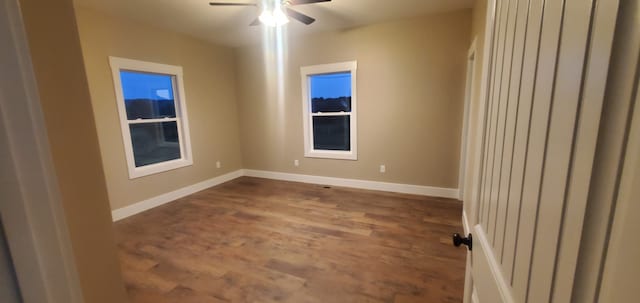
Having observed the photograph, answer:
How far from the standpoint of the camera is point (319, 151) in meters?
4.47

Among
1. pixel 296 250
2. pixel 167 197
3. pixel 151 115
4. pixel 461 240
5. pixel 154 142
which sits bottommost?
pixel 296 250

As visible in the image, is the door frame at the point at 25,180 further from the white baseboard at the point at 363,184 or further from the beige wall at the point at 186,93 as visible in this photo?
the white baseboard at the point at 363,184

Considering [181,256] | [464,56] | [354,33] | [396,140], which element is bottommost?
[181,256]

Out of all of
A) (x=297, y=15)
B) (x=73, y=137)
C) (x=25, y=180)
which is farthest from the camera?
(x=297, y=15)

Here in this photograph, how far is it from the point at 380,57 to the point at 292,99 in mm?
1635

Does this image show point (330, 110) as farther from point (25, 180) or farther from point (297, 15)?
point (25, 180)

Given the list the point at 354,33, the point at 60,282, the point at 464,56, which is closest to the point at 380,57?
the point at 354,33

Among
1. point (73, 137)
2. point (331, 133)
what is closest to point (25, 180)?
point (73, 137)

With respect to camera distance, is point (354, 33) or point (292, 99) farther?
point (292, 99)

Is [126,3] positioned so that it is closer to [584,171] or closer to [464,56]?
[584,171]

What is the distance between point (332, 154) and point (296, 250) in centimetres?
216

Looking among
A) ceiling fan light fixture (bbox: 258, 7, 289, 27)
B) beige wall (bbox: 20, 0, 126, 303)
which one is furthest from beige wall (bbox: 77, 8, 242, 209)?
beige wall (bbox: 20, 0, 126, 303)

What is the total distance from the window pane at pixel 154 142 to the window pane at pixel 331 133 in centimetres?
229

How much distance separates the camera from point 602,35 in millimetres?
306
